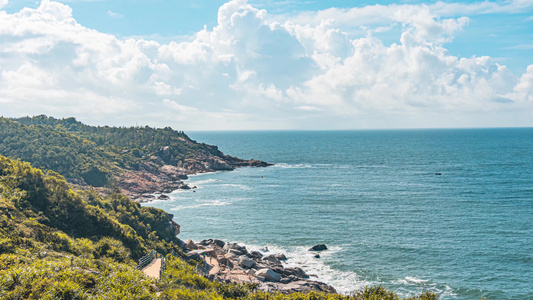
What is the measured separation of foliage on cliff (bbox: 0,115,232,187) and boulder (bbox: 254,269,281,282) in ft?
273

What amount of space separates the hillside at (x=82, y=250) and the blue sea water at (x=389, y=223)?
15.4m

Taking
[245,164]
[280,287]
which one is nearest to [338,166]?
[245,164]

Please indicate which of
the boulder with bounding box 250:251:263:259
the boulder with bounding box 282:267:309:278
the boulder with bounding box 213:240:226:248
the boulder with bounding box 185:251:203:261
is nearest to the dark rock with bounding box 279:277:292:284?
the boulder with bounding box 282:267:309:278

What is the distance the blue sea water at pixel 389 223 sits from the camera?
55.7m

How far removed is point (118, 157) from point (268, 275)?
11994 centimetres

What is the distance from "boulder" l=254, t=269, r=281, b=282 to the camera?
51438mm

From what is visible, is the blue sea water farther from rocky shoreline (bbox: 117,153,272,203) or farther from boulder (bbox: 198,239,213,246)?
rocky shoreline (bbox: 117,153,272,203)

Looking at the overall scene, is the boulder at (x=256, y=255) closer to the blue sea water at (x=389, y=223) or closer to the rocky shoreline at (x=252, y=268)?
the rocky shoreline at (x=252, y=268)

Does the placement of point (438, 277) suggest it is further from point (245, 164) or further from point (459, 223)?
point (245, 164)

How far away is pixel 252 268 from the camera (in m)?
56.1

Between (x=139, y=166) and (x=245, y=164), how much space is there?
51.8m

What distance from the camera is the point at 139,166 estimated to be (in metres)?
150

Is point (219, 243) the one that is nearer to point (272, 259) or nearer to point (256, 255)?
point (256, 255)

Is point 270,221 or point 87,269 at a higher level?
point 87,269
